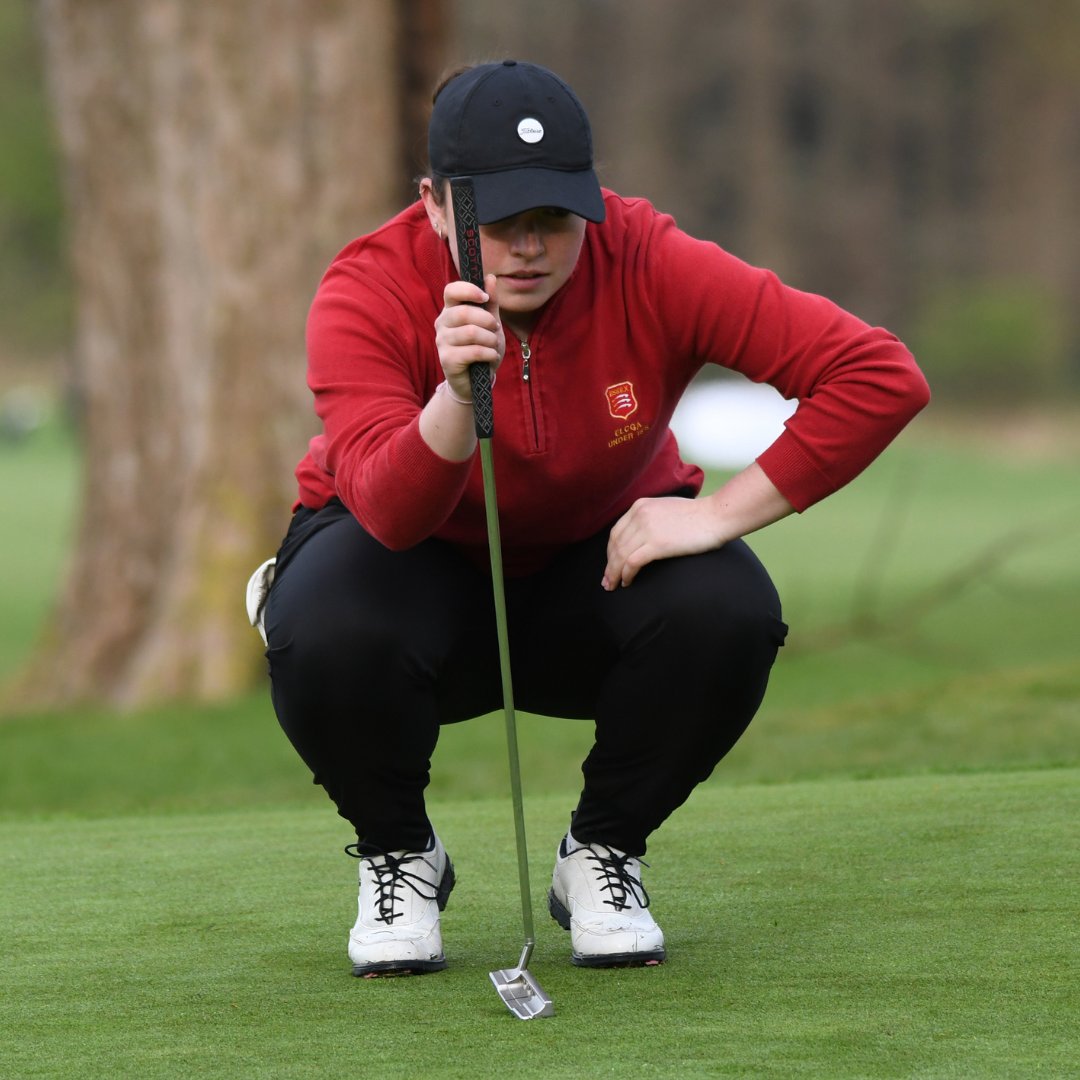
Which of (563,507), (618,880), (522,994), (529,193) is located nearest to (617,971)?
(618,880)

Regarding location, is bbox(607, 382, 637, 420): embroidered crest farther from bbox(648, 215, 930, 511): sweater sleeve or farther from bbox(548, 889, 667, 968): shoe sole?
bbox(548, 889, 667, 968): shoe sole

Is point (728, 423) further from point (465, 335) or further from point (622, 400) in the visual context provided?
point (465, 335)

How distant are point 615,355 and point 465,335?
16.5 inches

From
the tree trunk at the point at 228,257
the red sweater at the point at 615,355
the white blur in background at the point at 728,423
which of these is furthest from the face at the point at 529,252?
the white blur in background at the point at 728,423

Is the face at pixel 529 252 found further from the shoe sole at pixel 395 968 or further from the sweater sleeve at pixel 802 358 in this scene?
the shoe sole at pixel 395 968

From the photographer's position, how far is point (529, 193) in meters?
2.41

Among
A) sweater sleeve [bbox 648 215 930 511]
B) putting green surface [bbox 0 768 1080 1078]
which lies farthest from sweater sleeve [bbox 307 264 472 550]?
putting green surface [bbox 0 768 1080 1078]

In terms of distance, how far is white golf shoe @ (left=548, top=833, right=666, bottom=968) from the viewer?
8.52 feet

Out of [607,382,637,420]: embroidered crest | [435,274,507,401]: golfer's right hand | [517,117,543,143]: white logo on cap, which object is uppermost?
[517,117,543,143]: white logo on cap

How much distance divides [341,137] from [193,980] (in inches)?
211

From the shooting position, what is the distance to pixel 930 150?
115 feet

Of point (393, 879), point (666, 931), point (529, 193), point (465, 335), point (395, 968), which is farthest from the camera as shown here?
point (666, 931)

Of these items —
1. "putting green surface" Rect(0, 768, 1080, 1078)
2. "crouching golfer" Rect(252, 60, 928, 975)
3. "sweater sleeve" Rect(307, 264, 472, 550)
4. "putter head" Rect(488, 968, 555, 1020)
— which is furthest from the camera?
"crouching golfer" Rect(252, 60, 928, 975)

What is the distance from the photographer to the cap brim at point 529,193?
7.88 feet
